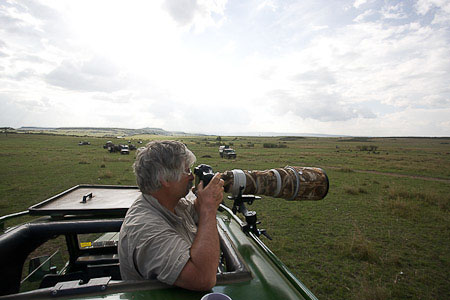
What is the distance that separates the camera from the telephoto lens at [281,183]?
2.31 metres

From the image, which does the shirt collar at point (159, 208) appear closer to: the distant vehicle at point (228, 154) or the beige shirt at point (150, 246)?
the beige shirt at point (150, 246)

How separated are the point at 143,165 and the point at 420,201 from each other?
12.3 meters

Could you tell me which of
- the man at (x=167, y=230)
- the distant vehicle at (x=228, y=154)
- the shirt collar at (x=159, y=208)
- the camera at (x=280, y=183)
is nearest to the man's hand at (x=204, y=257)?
the man at (x=167, y=230)

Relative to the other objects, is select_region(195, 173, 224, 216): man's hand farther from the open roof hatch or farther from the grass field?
the grass field

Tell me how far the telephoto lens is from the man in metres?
0.50

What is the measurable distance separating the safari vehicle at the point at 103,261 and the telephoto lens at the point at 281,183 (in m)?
0.13

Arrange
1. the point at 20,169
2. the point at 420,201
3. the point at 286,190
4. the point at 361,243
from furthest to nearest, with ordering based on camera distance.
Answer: the point at 20,169, the point at 420,201, the point at 361,243, the point at 286,190

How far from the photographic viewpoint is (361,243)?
5.76 meters

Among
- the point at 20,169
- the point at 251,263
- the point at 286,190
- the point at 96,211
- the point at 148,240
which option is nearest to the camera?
the point at 148,240

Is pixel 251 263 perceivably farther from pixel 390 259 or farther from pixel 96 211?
pixel 390 259

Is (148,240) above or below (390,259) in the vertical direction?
above

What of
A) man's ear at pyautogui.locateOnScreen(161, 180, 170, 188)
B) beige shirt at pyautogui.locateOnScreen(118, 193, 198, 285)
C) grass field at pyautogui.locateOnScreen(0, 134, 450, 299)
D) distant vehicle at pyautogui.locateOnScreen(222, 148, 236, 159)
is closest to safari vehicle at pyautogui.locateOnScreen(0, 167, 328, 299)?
beige shirt at pyautogui.locateOnScreen(118, 193, 198, 285)

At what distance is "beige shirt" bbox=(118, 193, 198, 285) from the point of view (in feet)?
4.54

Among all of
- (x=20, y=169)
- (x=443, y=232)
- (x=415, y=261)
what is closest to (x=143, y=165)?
(x=415, y=261)
